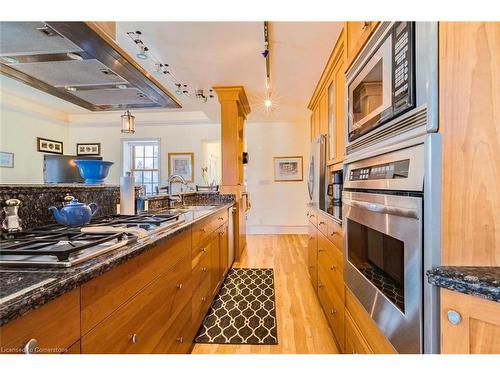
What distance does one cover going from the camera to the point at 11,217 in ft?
3.68

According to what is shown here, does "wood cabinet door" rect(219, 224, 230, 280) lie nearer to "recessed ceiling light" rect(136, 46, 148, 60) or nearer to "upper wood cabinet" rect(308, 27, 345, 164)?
→ "upper wood cabinet" rect(308, 27, 345, 164)

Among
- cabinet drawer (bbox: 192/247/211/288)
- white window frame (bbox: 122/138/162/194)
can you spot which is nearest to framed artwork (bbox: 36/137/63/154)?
white window frame (bbox: 122/138/162/194)

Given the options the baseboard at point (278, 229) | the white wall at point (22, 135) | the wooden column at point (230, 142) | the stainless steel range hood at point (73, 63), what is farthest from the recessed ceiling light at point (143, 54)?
the baseboard at point (278, 229)

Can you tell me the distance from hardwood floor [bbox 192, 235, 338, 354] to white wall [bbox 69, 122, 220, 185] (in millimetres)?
3062

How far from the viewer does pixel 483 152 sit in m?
0.67

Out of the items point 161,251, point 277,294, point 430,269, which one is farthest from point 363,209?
point 277,294

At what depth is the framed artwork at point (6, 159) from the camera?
4.52 metres

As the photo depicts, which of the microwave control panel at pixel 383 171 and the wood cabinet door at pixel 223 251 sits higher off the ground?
the microwave control panel at pixel 383 171

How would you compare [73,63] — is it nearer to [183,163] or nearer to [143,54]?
[143,54]

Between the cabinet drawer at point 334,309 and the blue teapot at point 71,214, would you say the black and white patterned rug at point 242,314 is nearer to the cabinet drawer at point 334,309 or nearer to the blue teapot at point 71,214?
the cabinet drawer at point 334,309

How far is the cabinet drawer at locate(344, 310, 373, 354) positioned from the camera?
113cm

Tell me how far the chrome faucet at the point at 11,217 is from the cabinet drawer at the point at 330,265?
1682 millimetres
